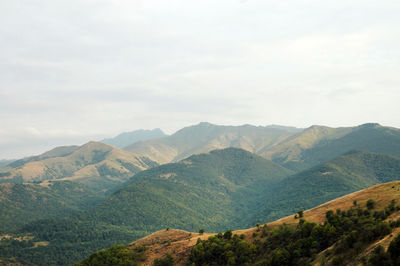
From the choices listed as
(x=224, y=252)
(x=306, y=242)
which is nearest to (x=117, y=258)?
(x=224, y=252)

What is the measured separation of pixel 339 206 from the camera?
346 ft

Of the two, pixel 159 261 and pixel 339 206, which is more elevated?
pixel 339 206

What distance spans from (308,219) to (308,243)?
2824 cm

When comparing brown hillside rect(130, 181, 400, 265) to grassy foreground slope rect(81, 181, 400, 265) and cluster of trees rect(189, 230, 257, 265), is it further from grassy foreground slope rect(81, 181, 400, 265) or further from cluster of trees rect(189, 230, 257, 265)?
cluster of trees rect(189, 230, 257, 265)

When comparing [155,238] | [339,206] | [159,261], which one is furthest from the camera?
[155,238]

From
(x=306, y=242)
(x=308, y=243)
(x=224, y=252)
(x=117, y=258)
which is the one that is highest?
(x=306, y=242)

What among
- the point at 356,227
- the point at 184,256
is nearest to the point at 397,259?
the point at 356,227

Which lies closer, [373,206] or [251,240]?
[373,206]

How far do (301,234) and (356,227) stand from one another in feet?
64.1

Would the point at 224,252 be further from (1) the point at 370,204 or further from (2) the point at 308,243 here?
(1) the point at 370,204

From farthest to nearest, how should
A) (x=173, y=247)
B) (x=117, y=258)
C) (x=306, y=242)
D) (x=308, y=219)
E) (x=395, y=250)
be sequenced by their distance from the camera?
1. (x=173, y=247)
2. (x=117, y=258)
3. (x=308, y=219)
4. (x=306, y=242)
5. (x=395, y=250)

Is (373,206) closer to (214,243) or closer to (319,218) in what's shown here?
(319,218)

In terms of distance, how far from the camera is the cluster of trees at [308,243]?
5881 centimetres

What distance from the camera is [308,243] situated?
78.6 m
